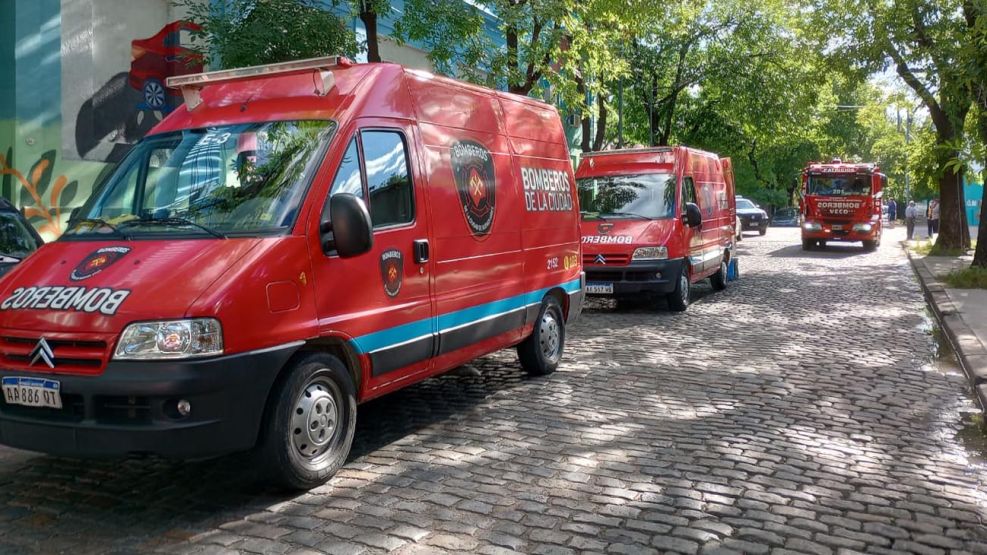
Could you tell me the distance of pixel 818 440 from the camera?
6.08 metres

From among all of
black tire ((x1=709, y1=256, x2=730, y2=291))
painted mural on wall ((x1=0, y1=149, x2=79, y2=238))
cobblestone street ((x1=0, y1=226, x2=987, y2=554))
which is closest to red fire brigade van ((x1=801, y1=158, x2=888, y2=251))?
black tire ((x1=709, y1=256, x2=730, y2=291))

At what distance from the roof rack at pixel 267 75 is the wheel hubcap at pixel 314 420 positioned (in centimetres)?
187

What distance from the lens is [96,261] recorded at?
469 centimetres

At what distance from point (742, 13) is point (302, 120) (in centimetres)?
2499

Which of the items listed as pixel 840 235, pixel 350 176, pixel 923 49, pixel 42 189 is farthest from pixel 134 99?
pixel 840 235

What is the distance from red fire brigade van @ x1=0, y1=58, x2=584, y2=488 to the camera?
14.0 ft

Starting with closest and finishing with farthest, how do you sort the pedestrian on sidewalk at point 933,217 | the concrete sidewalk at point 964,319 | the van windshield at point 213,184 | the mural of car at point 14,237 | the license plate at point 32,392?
the license plate at point 32,392, the van windshield at point 213,184, the mural of car at point 14,237, the concrete sidewalk at point 964,319, the pedestrian on sidewalk at point 933,217

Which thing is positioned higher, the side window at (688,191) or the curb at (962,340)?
the side window at (688,191)

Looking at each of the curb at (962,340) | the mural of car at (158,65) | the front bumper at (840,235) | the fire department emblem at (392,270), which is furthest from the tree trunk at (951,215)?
the fire department emblem at (392,270)

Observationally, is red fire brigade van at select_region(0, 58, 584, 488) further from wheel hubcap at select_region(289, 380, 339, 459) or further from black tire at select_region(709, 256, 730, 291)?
black tire at select_region(709, 256, 730, 291)

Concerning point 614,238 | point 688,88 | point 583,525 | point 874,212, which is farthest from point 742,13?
point 583,525

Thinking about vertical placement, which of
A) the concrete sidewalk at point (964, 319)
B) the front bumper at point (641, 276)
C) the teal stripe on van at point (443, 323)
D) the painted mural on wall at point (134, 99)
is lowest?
the concrete sidewalk at point (964, 319)

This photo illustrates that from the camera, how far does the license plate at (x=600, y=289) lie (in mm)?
12648

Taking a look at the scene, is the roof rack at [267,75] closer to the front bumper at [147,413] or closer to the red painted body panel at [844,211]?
the front bumper at [147,413]
